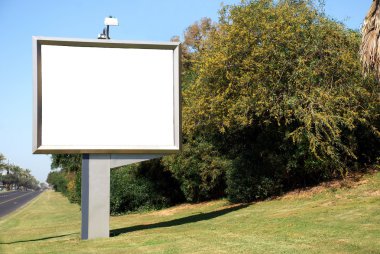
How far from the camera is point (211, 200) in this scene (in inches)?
1112

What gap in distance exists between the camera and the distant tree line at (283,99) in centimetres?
1969

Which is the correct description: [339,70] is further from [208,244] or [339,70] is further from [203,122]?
[208,244]

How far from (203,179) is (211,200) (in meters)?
3.10

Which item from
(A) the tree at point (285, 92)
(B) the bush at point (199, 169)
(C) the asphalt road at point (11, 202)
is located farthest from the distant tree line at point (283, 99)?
(C) the asphalt road at point (11, 202)

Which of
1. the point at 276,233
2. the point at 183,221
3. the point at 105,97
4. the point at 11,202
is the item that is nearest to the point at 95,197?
the point at 105,97

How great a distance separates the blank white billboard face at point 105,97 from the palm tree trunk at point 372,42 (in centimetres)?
655

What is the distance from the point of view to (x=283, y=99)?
20328 millimetres

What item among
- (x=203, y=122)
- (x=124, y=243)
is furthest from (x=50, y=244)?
(x=203, y=122)

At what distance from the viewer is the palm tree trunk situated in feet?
36.4

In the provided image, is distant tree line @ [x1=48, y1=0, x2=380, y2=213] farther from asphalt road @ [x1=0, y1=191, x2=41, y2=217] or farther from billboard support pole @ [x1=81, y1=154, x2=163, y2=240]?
asphalt road @ [x1=0, y1=191, x2=41, y2=217]

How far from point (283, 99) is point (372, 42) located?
9.17 metres

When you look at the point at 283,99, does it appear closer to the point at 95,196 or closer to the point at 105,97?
the point at 105,97

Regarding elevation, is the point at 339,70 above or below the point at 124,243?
above

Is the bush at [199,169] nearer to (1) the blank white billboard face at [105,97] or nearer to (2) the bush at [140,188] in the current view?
(2) the bush at [140,188]
